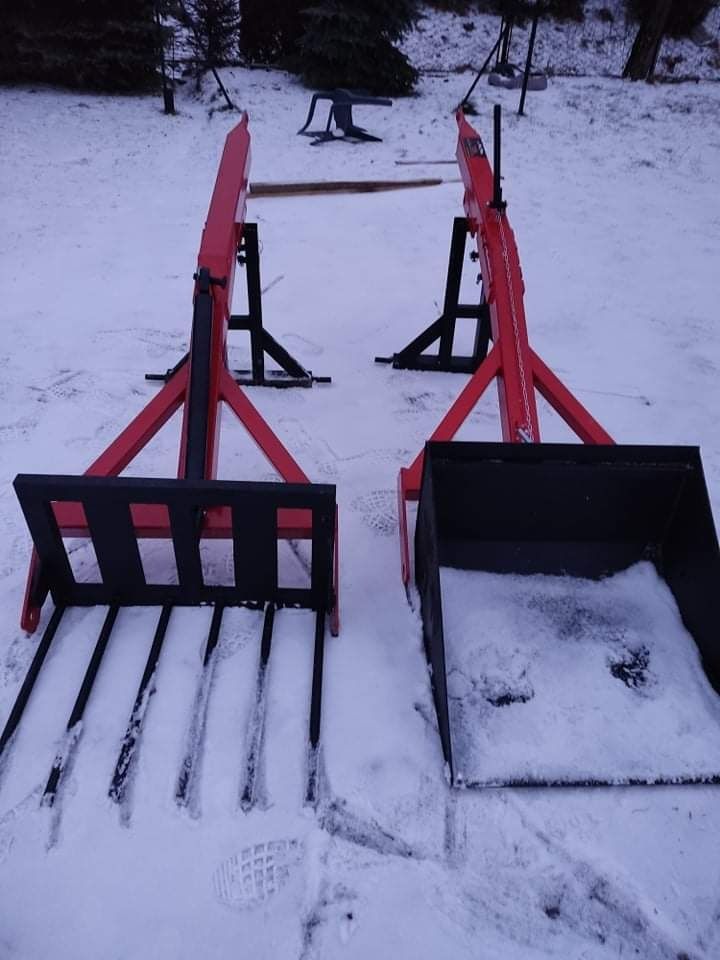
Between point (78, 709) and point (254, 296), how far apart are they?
8.03 feet

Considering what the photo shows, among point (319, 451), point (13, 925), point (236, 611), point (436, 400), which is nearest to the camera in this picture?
point (13, 925)

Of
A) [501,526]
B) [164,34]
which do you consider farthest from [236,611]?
[164,34]

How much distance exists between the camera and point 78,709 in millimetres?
2184

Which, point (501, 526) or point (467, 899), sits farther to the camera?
point (501, 526)

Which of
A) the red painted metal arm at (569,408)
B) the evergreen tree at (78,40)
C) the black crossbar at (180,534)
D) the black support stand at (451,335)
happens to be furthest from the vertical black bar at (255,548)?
the evergreen tree at (78,40)

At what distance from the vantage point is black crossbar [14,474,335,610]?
220 cm

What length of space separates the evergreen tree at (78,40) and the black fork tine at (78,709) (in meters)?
9.43

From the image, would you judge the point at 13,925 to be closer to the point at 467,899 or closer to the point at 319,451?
the point at 467,899

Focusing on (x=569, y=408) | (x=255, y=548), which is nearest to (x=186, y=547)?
(x=255, y=548)

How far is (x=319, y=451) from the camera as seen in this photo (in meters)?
3.61

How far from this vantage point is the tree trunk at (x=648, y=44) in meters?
10.7

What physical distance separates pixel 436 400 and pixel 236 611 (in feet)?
6.78

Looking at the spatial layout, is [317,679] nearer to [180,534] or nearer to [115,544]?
[180,534]

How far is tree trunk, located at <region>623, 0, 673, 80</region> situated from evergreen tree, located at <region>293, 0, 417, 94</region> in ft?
14.0
